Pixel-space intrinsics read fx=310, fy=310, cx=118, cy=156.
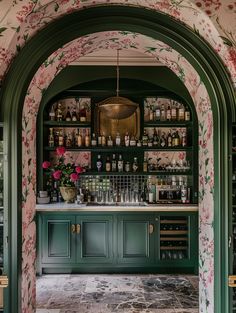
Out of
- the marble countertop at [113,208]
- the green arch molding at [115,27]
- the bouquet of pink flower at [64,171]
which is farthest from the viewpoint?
the bouquet of pink flower at [64,171]

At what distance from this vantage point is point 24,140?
8.38ft

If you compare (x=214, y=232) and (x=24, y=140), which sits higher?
(x=24, y=140)

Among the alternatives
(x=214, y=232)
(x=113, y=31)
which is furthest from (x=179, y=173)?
(x=113, y=31)

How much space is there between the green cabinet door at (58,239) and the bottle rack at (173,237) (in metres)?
1.31

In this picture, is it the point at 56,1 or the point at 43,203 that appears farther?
the point at 43,203

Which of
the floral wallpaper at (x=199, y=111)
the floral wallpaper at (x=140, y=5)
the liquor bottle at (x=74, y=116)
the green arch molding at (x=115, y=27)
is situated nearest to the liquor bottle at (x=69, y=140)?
the liquor bottle at (x=74, y=116)

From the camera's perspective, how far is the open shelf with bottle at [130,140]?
4965mm

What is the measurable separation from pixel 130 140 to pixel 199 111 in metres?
2.21

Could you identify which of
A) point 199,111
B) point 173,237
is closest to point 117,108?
point 199,111

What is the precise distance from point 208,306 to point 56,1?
264cm

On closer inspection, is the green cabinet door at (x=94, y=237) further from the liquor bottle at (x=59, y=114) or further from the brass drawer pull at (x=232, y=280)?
the brass drawer pull at (x=232, y=280)

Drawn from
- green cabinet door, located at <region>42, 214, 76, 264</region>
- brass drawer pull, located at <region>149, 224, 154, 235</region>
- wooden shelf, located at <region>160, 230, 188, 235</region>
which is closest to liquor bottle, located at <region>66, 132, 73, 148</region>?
green cabinet door, located at <region>42, 214, 76, 264</region>

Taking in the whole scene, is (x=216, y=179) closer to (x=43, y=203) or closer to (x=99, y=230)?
(x=99, y=230)

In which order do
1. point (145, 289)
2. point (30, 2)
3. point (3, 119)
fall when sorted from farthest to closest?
1. point (145, 289)
2. point (3, 119)
3. point (30, 2)
